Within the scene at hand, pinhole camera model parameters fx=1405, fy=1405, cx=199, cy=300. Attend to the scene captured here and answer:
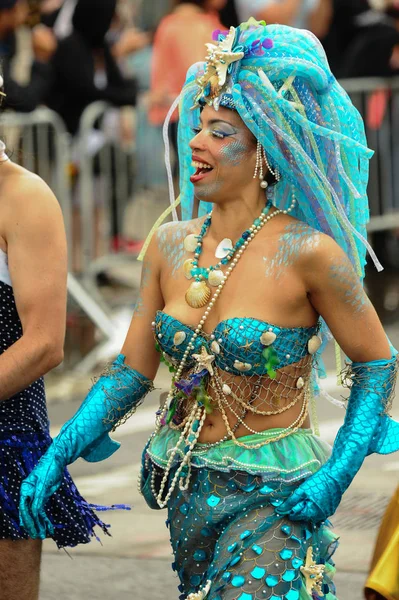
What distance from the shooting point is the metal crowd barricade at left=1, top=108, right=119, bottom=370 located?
10219 millimetres

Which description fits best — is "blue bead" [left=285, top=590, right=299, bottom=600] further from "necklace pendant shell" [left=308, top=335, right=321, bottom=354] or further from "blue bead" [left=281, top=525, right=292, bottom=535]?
"necklace pendant shell" [left=308, top=335, right=321, bottom=354]

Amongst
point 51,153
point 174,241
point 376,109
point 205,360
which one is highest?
point 174,241

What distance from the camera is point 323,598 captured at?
3.87m

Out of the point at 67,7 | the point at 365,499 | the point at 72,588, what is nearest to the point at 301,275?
the point at 72,588

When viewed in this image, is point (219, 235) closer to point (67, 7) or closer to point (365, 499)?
point (365, 499)

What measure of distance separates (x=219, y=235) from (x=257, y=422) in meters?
0.55

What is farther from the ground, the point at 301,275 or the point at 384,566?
the point at 301,275

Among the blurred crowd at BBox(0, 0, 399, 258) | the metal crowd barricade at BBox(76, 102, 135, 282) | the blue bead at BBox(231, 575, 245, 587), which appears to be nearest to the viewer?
the blue bead at BBox(231, 575, 245, 587)

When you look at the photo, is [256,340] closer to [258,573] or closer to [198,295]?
[198,295]

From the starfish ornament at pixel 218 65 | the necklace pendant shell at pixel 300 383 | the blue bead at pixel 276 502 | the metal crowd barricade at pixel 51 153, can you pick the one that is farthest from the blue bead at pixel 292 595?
the metal crowd barricade at pixel 51 153

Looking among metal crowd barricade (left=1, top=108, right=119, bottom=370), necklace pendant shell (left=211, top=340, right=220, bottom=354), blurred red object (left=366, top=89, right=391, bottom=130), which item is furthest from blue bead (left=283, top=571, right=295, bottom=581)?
blurred red object (left=366, top=89, right=391, bottom=130)

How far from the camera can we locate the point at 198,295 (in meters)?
3.90

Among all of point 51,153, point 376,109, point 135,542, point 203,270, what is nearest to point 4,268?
point 203,270

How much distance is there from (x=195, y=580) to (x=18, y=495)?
65 centimetres
